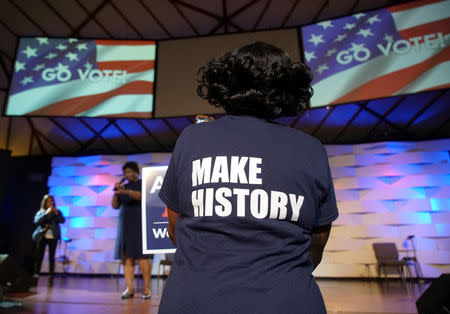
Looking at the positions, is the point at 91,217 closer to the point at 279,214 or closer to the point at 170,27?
the point at 170,27

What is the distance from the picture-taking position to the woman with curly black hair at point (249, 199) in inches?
23.0

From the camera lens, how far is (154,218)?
Answer: 1.69 meters

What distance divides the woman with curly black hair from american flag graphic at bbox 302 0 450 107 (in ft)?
12.4

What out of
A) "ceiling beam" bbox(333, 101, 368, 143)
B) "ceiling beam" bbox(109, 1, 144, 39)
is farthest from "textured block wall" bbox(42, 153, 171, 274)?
Answer: "ceiling beam" bbox(333, 101, 368, 143)

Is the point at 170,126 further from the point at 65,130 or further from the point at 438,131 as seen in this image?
the point at 438,131

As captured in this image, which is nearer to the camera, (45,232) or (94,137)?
(45,232)

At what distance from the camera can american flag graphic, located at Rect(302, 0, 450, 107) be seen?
3.94m

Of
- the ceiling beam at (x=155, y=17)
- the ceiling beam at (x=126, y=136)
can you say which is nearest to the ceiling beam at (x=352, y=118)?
the ceiling beam at (x=155, y=17)

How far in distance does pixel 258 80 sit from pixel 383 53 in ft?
14.0

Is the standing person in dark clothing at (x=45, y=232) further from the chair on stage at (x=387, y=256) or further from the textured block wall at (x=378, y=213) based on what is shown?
the chair on stage at (x=387, y=256)

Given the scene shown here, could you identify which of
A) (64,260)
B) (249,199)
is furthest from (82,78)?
(249,199)

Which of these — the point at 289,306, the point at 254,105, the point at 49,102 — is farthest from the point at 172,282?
the point at 49,102

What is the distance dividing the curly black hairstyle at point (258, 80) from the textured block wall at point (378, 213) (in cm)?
610

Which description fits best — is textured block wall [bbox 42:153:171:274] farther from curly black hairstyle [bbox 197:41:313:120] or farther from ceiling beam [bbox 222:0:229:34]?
curly black hairstyle [bbox 197:41:313:120]
